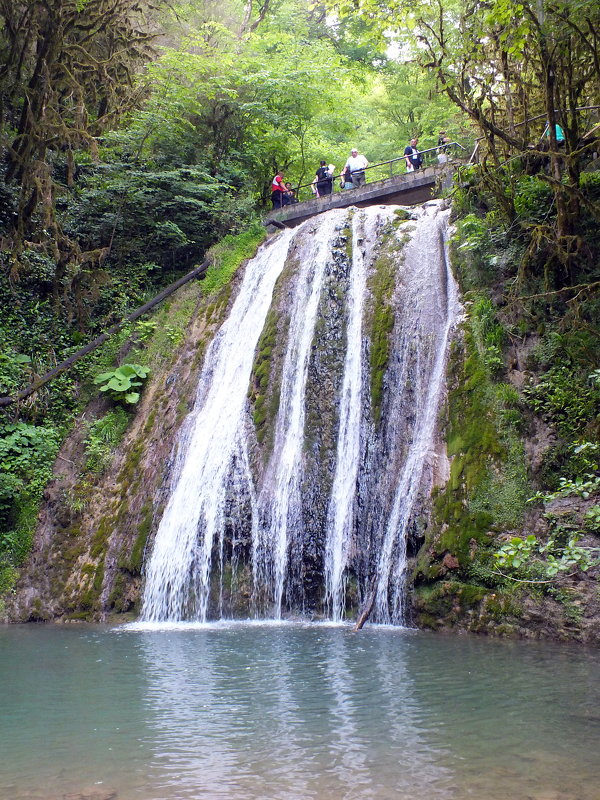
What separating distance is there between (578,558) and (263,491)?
656 centimetres

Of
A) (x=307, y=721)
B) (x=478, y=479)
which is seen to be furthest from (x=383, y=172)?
(x=307, y=721)

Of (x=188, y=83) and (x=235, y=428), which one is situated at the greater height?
(x=188, y=83)

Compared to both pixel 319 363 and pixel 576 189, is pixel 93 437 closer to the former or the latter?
pixel 319 363

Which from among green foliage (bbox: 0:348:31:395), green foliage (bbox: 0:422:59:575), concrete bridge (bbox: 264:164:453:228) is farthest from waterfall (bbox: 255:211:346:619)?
green foliage (bbox: 0:348:31:395)

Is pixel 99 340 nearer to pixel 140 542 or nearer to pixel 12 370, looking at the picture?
pixel 12 370

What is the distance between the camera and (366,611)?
27.6ft

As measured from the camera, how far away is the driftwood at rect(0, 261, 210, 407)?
44.2 feet

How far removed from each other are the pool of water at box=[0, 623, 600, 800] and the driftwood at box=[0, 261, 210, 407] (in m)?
6.96

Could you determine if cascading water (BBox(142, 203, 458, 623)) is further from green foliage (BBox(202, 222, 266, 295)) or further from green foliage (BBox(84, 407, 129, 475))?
green foliage (BBox(202, 222, 266, 295))

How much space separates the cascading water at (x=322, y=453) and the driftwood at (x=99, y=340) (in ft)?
11.3

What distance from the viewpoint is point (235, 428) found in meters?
11.5

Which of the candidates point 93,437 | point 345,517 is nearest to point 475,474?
point 345,517

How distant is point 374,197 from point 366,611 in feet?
36.6

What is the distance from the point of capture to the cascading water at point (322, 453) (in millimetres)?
9406
